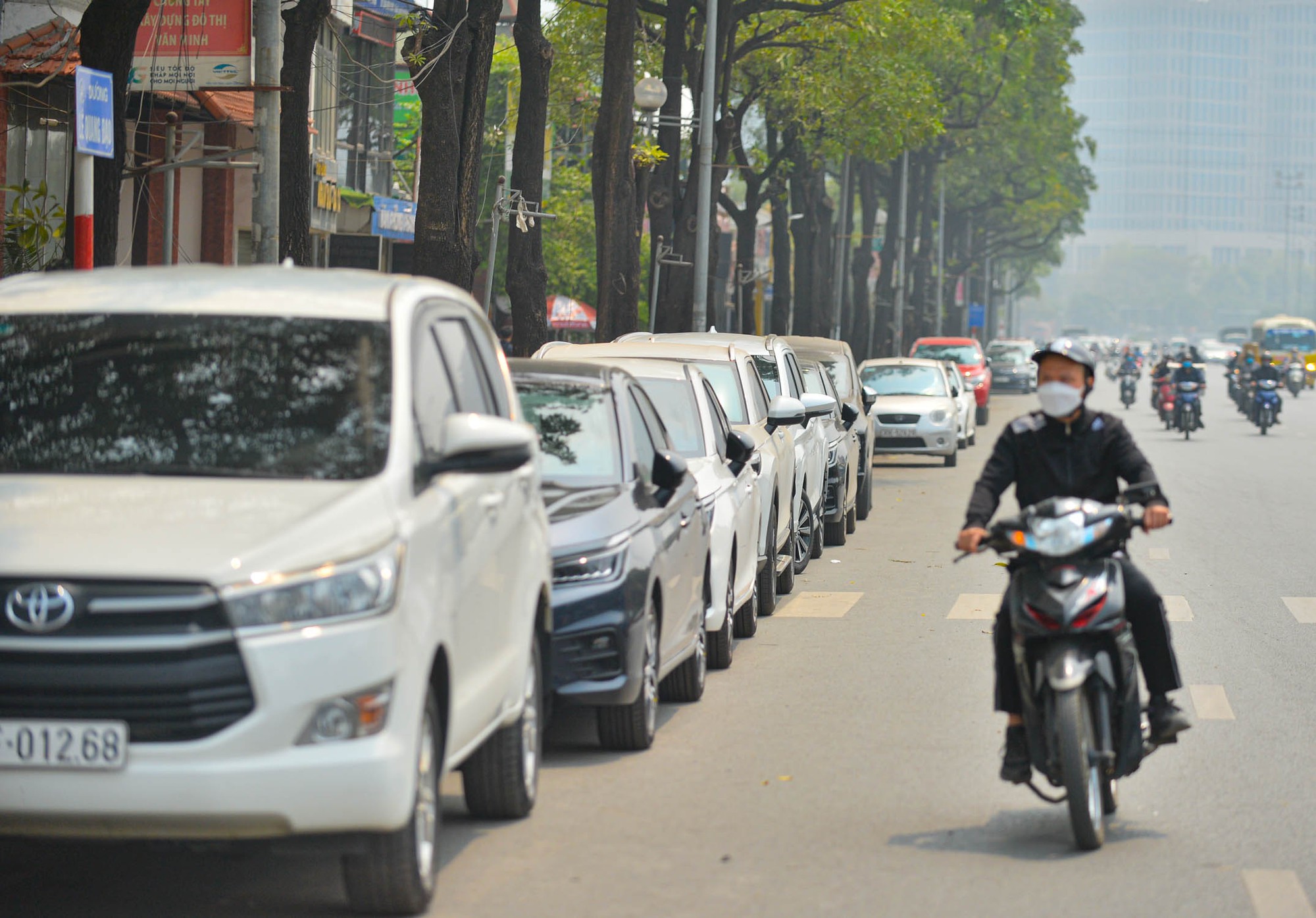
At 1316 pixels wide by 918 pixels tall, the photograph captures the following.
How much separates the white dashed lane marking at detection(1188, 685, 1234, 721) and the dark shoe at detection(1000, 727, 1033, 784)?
2706 mm

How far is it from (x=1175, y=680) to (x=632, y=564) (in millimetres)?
2211

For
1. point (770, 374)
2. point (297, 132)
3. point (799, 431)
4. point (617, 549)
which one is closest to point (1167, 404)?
point (770, 374)

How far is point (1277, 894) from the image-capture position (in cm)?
625

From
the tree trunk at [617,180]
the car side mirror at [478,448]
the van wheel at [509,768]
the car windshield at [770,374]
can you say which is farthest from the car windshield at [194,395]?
the tree trunk at [617,180]

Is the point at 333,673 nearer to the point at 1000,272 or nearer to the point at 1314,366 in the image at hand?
the point at 1314,366

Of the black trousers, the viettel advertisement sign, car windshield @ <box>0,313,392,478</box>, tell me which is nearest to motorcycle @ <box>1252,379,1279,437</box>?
the viettel advertisement sign

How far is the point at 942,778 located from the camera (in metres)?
8.06

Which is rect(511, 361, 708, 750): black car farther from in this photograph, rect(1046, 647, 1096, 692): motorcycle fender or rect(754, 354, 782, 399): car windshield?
rect(754, 354, 782, 399): car windshield

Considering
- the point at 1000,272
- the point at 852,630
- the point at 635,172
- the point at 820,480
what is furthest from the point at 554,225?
the point at 1000,272

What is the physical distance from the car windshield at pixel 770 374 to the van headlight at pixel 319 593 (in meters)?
11.4

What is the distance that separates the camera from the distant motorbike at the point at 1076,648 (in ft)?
21.9

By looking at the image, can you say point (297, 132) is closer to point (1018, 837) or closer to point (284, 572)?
point (1018, 837)

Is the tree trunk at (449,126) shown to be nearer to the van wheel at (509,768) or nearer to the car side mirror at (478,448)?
the van wheel at (509,768)

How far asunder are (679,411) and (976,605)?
3306 mm
